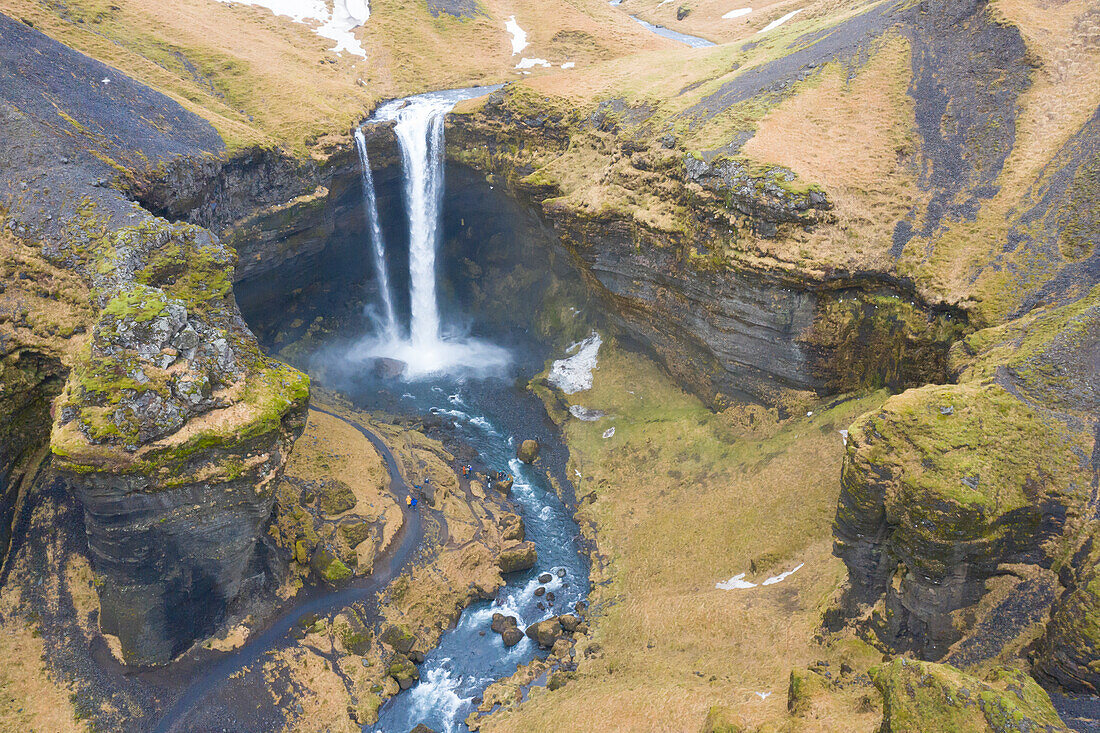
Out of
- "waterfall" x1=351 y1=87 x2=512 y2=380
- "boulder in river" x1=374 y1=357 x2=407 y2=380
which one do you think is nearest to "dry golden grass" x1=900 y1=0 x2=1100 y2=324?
"waterfall" x1=351 y1=87 x2=512 y2=380

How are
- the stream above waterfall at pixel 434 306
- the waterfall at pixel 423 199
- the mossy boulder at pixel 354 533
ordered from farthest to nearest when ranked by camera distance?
1. the waterfall at pixel 423 199
2. the stream above waterfall at pixel 434 306
3. the mossy boulder at pixel 354 533

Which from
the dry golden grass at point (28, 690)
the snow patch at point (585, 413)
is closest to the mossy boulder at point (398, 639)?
the dry golden grass at point (28, 690)

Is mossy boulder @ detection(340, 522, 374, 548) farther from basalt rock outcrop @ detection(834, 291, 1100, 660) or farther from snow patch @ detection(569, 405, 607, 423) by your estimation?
basalt rock outcrop @ detection(834, 291, 1100, 660)

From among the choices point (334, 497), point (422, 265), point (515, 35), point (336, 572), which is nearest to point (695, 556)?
point (336, 572)

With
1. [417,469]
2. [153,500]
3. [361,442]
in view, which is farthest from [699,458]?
[153,500]

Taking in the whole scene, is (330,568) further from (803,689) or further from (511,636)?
(803,689)

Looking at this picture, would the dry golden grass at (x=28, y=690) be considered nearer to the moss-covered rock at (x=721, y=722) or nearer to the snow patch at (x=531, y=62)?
the moss-covered rock at (x=721, y=722)

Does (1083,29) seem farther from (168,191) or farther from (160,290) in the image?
(168,191)
